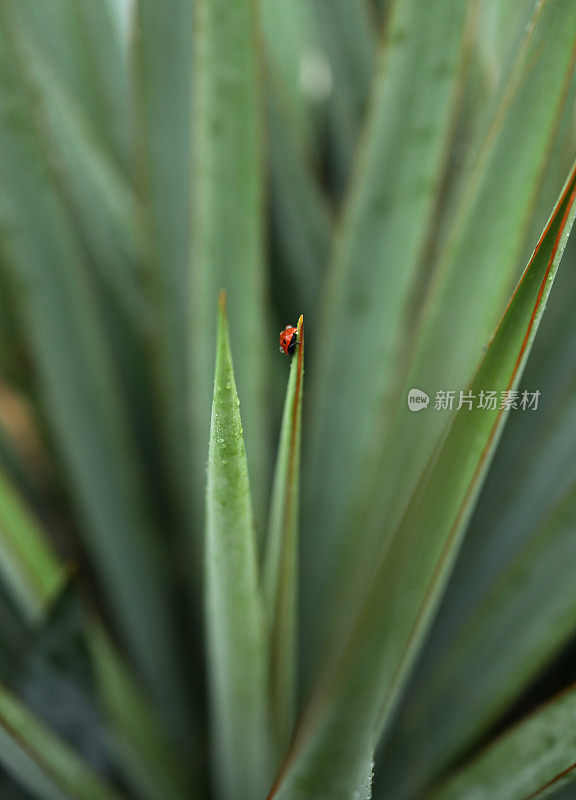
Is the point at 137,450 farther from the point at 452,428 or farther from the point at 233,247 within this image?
the point at 452,428

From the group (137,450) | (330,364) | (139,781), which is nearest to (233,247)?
(330,364)

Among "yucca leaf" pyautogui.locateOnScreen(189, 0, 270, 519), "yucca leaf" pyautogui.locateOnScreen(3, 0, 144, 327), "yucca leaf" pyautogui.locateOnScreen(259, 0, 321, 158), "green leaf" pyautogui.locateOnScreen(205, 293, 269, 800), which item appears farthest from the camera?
"yucca leaf" pyautogui.locateOnScreen(259, 0, 321, 158)

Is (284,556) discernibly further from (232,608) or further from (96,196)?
(96,196)

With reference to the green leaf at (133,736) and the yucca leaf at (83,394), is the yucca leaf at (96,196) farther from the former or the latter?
the green leaf at (133,736)

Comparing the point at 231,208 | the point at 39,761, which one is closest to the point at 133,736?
the point at 39,761

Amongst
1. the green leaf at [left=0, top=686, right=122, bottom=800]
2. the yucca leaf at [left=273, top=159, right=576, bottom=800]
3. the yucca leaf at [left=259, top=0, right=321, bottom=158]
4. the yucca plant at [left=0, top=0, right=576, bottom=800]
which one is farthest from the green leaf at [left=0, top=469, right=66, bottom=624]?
the yucca leaf at [left=259, top=0, right=321, bottom=158]

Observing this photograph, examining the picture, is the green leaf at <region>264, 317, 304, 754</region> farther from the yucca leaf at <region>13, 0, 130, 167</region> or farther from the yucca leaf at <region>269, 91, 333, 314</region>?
the yucca leaf at <region>13, 0, 130, 167</region>
